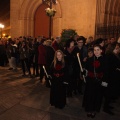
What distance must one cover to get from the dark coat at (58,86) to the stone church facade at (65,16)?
974 centimetres

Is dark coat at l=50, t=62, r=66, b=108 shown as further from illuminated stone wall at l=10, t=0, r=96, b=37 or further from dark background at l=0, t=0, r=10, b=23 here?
dark background at l=0, t=0, r=10, b=23

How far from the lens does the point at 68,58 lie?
6.31m

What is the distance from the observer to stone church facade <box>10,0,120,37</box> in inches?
569

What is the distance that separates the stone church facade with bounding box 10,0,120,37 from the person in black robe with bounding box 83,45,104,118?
10001 millimetres

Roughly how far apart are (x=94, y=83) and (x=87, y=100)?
46 centimetres

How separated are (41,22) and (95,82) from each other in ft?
44.9

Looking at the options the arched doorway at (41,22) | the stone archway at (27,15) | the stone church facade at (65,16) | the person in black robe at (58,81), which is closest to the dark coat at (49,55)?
the person in black robe at (58,81)

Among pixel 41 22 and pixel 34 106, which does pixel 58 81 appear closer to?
pixel 34 106

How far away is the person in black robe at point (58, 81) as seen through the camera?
5.23 meters

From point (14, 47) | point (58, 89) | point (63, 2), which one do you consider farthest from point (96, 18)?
point (58, 89)

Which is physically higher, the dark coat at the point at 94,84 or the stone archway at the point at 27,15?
the stone archway at the point at 27,15

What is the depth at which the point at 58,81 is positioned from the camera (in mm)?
5234

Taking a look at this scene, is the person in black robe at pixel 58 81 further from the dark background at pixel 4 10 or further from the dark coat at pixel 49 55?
the dark background at pixel 4 10

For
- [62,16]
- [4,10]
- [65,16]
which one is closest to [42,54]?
[65,16]
